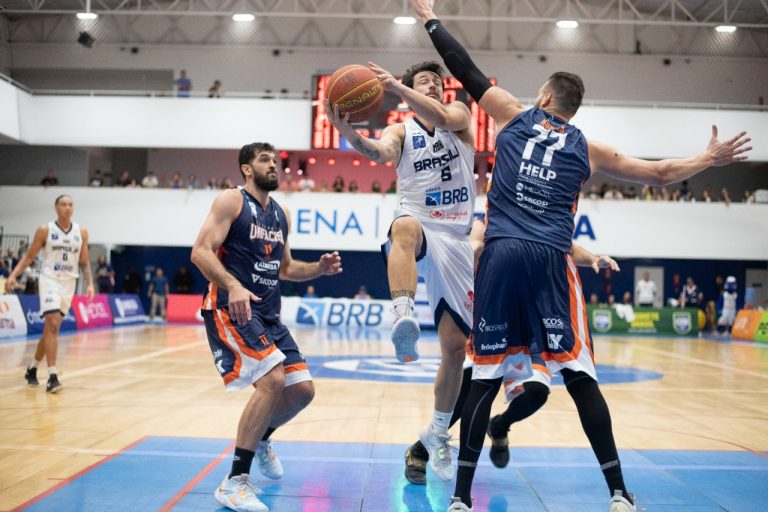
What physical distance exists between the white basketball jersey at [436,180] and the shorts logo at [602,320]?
18514 millimetres

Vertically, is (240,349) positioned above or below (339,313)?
above

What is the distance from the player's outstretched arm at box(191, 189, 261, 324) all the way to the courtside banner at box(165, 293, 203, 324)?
62.9 ft

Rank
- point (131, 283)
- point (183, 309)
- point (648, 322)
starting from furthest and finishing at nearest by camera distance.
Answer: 1. point (131, 283)
2. point (183, 309)
3. point (648, 322)

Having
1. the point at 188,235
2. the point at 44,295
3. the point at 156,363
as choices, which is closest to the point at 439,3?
the point at 188,235

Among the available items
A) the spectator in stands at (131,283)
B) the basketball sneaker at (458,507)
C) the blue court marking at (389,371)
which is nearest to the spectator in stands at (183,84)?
the spectator in stands at (131,283)

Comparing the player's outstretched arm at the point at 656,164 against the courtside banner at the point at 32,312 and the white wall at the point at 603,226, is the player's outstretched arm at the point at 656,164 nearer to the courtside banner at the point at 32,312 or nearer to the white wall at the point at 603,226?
the courtside banner at the point at 32,312

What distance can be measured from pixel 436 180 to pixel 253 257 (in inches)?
53.2

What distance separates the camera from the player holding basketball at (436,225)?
4410 millimetres

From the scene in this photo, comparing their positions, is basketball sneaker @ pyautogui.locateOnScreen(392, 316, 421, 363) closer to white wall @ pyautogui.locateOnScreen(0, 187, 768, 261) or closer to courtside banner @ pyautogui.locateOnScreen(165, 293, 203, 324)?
white wall @ pyautogui.locateOnScreen(0, 187, 768, 261)

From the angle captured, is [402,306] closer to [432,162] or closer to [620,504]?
[432,162]

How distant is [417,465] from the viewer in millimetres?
4723

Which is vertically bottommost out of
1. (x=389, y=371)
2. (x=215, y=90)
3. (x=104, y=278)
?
(x=389, y=371)

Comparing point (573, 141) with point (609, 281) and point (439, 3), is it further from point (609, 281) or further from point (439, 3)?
point (609, 281)

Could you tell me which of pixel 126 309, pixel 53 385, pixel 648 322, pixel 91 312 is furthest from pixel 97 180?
pixel 648 322
